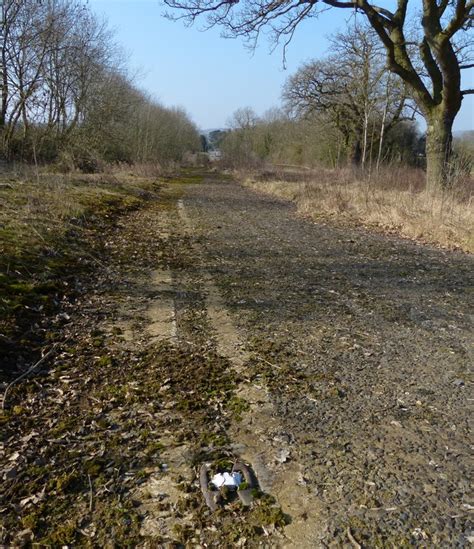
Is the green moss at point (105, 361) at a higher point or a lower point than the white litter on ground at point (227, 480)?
lower

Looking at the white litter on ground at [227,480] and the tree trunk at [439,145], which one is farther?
the tree trunk at [439,145]

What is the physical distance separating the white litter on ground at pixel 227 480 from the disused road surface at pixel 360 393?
170 mm

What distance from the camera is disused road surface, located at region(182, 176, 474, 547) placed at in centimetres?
218

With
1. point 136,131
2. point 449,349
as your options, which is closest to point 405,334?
point 449,349

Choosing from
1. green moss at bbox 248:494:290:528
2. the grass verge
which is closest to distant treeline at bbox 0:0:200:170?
the grass verge

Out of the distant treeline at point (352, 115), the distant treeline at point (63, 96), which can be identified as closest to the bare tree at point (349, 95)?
the distant treeline at point (352, 115)

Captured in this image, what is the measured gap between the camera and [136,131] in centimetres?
4081

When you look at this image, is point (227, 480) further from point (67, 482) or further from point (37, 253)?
point (37, 253)

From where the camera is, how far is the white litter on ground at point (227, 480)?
235cm

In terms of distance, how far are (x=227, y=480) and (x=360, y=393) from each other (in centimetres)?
132

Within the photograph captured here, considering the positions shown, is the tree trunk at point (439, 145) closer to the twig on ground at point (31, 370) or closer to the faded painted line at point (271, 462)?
the faded painted line at point (271, 462)

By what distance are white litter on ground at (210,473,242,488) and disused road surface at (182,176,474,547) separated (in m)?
0.17

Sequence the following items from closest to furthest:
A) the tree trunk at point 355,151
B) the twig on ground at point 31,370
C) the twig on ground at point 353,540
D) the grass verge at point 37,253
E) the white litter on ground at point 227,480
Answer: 1. the twig on ground at point 353,540
2. the white litter on ground at point 227,480
3. the twig on ground at point 31,370
4. the grass verge at point 37,253
5. the tree trunk at point 355,151

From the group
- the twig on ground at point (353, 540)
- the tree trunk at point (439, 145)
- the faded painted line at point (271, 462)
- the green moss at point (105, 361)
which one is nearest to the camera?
the twig on ground at point (353, 540)
